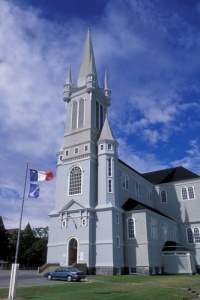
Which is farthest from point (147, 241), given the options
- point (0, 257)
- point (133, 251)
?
point (0, 257)

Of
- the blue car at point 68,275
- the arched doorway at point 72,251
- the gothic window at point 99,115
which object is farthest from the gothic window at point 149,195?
the blue car at point 68,275

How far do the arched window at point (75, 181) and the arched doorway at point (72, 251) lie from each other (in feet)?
22.2

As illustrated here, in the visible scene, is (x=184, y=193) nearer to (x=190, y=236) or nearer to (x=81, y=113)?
(x=190, y=236)

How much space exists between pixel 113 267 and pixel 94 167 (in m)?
14.1

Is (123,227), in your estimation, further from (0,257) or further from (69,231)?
(0,257)

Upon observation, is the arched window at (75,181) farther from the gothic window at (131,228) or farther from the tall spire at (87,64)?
the tall spire at (87,64)

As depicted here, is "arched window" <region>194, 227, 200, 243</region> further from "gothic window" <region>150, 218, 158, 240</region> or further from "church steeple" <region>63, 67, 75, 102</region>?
"church steeple" <region>63, 67, 75, 102</region>

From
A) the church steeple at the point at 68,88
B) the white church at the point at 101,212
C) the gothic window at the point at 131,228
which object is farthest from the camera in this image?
the church steeple at the point at 68,88

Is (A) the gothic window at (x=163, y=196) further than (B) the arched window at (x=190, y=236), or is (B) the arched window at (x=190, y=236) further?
(A) the gothic window at (x=163, y=196)

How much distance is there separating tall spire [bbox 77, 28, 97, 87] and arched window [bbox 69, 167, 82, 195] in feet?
55.1

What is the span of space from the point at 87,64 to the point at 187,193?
30.9 meters

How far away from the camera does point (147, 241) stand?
128 feet

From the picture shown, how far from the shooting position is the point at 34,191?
2097cm

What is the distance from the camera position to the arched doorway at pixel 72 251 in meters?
38.7
